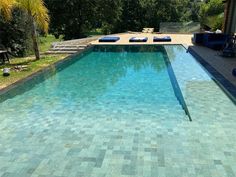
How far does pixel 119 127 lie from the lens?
5.44 meters

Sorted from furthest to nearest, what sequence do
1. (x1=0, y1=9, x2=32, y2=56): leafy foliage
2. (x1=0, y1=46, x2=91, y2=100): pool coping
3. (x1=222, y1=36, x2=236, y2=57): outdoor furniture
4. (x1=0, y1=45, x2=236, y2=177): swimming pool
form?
1. (x1=0, y1=9, x2=32, y2=56): leafy foliage
2. (x1=222, y1=36, x2=236, y2=57): outdoor furniture
3. (x1=0, y1=46, x2=91, y2=100): pool coping
4. (x1=0, y1=45, x2=236, y2=177): swimming pool

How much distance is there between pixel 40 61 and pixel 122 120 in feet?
24.8

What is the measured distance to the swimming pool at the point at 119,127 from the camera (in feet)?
13.4

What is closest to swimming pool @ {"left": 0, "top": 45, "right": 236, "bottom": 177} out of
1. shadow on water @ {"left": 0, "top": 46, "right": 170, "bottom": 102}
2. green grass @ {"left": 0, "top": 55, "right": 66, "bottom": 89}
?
shadow on water @ {"left": 0, "top": 46, "right": 170, "bottom": 102}

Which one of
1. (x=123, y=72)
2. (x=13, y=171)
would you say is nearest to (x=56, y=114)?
(x=13, y=171)

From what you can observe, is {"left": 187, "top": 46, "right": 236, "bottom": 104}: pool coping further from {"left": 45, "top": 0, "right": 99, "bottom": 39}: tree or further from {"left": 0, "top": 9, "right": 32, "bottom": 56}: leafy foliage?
{"left": 45, "top": 0, "right": 99, "bottom": 39}: tree

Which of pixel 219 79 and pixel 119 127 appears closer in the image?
pixel 119 127

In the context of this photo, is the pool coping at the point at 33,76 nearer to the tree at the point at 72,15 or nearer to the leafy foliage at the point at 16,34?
the leafy foliage at the point at 16,34

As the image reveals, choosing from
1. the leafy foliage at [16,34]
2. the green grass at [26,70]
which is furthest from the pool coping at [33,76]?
the leafy foliage at [16,34]

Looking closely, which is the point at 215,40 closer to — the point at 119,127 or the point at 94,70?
the point at 94,70

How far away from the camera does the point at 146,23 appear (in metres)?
30.2

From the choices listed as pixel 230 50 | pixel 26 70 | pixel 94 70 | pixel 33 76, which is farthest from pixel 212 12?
pixel 33 76

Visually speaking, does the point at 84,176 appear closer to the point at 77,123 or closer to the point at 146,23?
the point at 77,123

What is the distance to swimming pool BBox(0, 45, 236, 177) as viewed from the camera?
13.4 feet
